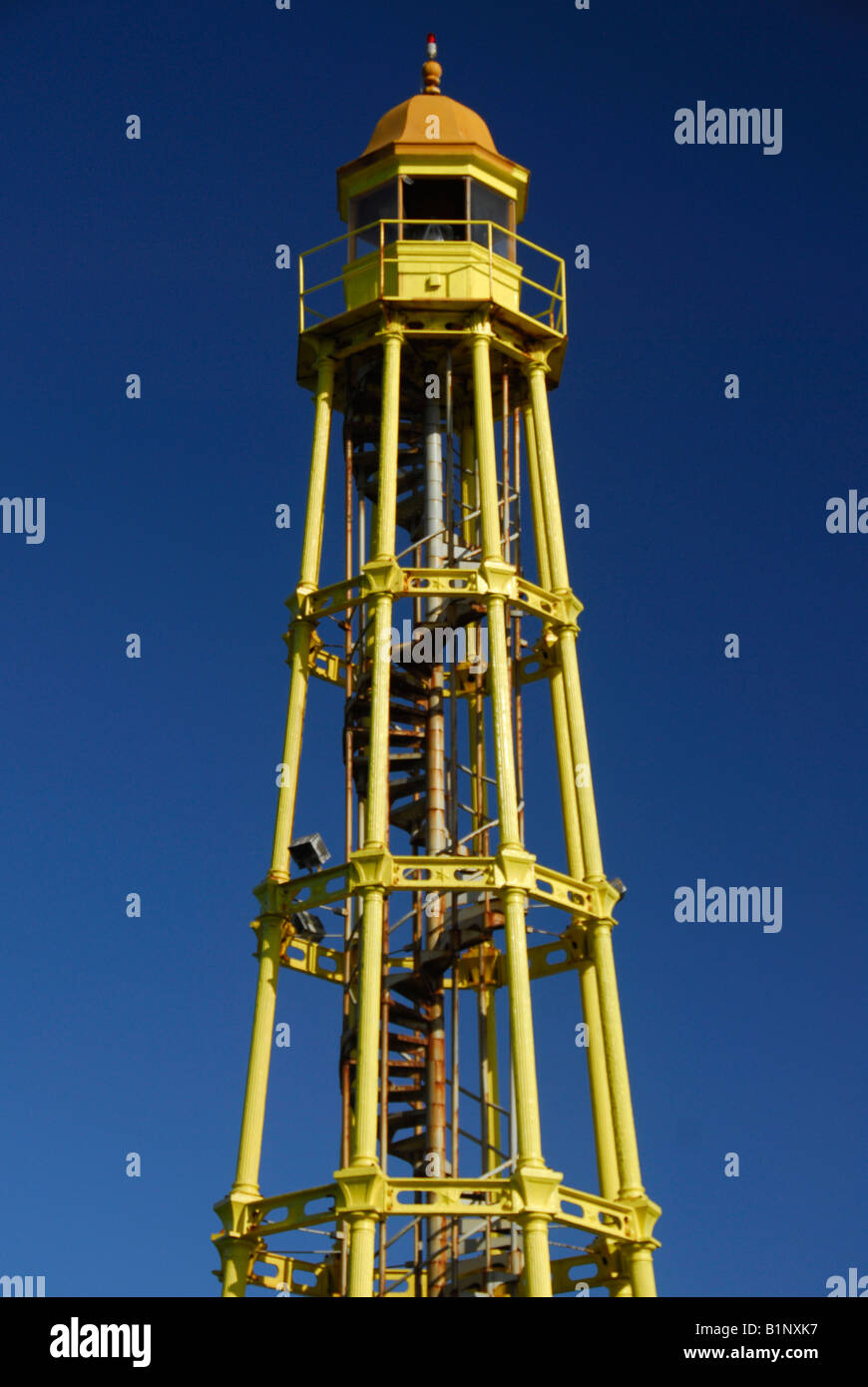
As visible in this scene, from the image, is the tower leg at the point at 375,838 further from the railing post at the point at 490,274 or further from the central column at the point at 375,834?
the railing post at the point at 490,274

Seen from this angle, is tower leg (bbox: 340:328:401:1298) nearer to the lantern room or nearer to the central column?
the central column

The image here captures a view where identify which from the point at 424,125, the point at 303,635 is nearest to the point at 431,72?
the point at 424,125

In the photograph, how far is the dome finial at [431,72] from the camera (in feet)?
171

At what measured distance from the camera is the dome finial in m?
52.2

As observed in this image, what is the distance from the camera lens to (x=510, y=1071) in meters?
39.9

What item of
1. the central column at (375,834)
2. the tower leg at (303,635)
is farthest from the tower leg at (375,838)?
the tower leg at (303,635)

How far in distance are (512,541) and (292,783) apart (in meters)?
7.62

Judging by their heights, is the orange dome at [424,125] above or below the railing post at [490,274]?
above

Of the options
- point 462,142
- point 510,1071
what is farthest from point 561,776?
point 462,142

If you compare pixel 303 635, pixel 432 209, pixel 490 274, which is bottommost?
pixel 303 635

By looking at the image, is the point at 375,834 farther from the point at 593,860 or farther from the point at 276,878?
the point at 593,860

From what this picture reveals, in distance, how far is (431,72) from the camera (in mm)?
52250

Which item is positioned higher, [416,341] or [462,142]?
[462,142]

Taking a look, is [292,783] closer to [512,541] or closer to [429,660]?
[429,660]
